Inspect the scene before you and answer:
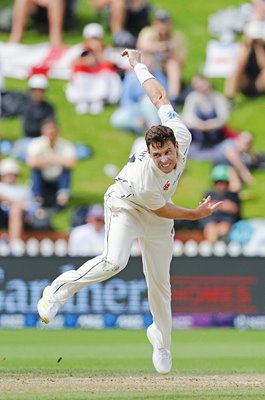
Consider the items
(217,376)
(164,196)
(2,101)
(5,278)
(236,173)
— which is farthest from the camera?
(2,101)

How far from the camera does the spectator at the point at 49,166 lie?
15.6 metres

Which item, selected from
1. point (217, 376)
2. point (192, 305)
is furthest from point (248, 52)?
point (217, 376)

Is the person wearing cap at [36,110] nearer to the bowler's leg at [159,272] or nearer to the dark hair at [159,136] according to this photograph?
the bowler's leg at [159,272]

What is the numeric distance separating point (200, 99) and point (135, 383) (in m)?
9.67

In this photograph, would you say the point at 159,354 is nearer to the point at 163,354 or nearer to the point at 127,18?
the point at 163,354

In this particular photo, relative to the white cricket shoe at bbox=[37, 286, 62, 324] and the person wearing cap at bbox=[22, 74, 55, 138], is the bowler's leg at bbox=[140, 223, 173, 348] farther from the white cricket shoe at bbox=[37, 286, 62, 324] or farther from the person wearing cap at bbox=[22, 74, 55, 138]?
the person wearing cap at bbox=[22, 74, 55, 138]

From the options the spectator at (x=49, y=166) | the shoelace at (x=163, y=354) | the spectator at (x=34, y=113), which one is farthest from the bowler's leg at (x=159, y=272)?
the spectator at (x=34, y=113)

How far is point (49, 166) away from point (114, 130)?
6.05 ft

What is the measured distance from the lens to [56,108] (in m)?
17.2

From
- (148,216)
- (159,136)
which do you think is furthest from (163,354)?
(159,136)

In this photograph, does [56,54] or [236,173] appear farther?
[56,54]

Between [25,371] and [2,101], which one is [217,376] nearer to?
[25,371]

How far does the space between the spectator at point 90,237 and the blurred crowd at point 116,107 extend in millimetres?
13

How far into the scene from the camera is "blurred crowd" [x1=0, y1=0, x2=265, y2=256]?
15.1 metres
